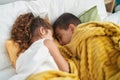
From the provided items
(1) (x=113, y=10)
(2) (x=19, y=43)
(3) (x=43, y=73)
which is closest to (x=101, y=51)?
(3) (x=43, y=73)

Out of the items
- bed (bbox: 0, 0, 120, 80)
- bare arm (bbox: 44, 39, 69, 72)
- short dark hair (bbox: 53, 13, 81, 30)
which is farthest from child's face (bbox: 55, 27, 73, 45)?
bare arm (bbox: 44, 39, 69, 72)

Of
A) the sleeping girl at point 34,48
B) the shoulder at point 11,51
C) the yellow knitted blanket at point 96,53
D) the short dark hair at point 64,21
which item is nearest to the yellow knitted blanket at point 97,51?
the yellow knitted blanket at point 96,53

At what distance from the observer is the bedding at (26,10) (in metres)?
1.41

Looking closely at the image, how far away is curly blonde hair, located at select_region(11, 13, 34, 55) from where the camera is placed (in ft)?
4.66

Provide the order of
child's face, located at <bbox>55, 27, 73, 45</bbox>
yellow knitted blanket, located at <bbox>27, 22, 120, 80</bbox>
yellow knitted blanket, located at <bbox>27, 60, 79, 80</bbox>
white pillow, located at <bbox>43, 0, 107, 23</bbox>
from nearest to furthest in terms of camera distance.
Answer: yellow knitted blanket, located at <bbox>27, 60, 79, 80</bbox> → yellow knitted blanket, located at <bbox>27, 22, 120, 80</bbox> → child's face, located at <bbox>55, 27, 73, 45</bbox> → white pillow, located at <bbox>43, 0, 107, 23</bbox>

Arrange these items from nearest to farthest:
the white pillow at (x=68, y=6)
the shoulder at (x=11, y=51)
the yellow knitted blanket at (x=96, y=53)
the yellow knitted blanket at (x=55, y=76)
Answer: the yellow knitted blanket at (x=55, y=76)
the yellow knitted blanket at (x=96, y=53)
the shoulder at (x=11, y=51)
the white pillow at (x=68, y=6)

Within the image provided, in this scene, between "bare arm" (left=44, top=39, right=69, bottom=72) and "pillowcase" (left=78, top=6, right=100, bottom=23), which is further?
"pillowcase" (left=78, top=6, right=100, bottom=23)

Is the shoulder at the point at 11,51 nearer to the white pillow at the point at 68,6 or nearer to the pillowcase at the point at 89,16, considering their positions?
the white pillow at the point at 68,6

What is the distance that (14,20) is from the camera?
4.90ft

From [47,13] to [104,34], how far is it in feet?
1.53

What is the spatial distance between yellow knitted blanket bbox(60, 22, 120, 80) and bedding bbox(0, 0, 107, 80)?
0.39 m

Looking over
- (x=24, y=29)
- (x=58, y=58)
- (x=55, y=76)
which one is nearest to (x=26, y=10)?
(x=24, y=29)

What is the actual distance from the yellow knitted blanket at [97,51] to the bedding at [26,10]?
0.39m

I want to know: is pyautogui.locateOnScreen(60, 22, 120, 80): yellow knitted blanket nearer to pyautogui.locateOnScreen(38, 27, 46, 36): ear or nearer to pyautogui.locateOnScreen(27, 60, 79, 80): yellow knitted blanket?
pyautogui.locateOnScreen(27, 60, 79, 80): yellow knitted blanket
